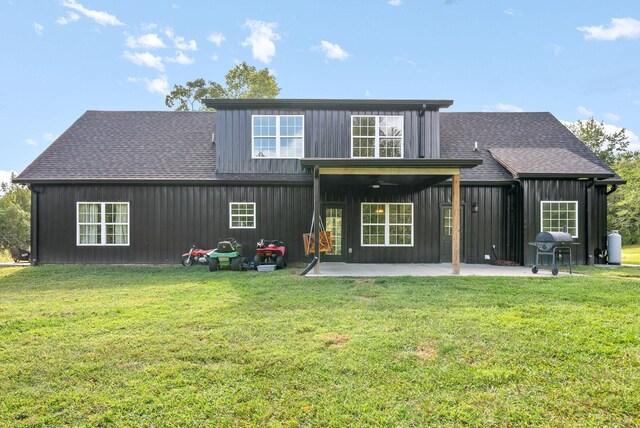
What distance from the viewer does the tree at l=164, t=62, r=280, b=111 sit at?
80.9 ft

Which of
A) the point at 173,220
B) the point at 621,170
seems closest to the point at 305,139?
the point at 173,220

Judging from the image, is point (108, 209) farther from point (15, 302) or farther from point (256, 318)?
point (256, 318)

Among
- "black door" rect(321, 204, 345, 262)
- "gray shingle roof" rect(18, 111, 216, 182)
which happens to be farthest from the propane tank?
"gray shingle roof" rect(18, 111, 216, 182)

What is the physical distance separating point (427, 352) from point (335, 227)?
8.34 metres

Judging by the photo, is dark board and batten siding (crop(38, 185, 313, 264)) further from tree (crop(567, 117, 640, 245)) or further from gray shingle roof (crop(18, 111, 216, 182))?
tree (crop(567, 117, 640, 245))

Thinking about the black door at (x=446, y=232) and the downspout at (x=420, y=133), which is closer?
the black door at (x=446, y=232)

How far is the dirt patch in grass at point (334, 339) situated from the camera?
3.71m

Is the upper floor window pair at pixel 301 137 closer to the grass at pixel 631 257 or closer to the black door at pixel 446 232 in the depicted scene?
the black door at pixel 446 232

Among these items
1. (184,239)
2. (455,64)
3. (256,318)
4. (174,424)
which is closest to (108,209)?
(184,239)

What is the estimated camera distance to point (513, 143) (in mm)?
13305

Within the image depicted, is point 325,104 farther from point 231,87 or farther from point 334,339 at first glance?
point 231,87

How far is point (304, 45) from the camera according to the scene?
711 inches

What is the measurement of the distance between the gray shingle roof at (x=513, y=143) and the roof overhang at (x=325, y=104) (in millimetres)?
2054

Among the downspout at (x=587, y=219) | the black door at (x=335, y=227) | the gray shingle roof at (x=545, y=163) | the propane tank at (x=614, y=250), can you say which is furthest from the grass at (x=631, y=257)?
the black door at (x=335, y=227)
